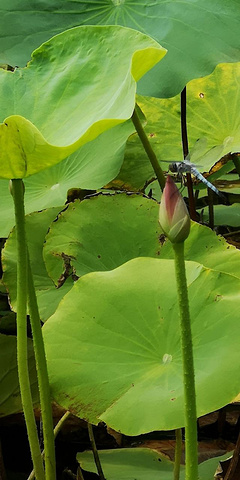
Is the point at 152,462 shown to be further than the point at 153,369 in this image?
Yes

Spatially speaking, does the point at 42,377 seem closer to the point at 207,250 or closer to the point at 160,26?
the point at 207,250

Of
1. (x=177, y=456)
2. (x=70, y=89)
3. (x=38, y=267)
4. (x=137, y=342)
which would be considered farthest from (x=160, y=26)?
(x=177, y=456)

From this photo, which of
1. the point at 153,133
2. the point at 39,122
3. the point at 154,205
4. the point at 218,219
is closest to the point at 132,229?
the point at 154,205

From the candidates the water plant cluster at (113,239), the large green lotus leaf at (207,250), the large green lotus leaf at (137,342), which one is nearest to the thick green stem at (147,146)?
the water plant cluster at (113,239)

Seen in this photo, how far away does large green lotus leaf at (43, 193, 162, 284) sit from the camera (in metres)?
1.02

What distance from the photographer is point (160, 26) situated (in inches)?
42.7

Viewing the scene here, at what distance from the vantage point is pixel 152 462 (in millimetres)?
1088

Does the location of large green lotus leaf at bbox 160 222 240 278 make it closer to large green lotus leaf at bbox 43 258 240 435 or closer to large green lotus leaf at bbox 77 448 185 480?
large green lotus leaf at bbox 43 258 240 435

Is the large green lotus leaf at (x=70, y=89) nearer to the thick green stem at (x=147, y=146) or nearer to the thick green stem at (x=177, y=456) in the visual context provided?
the thick green stem at (x=147, y=146)

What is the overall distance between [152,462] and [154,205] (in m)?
0.43

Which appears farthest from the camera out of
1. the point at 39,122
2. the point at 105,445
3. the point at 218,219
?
the point at 218,219

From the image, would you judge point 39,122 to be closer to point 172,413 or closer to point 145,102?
point 172,413

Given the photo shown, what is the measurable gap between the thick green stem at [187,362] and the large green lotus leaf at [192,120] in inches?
30.0

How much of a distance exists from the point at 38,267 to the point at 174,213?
0.65m
